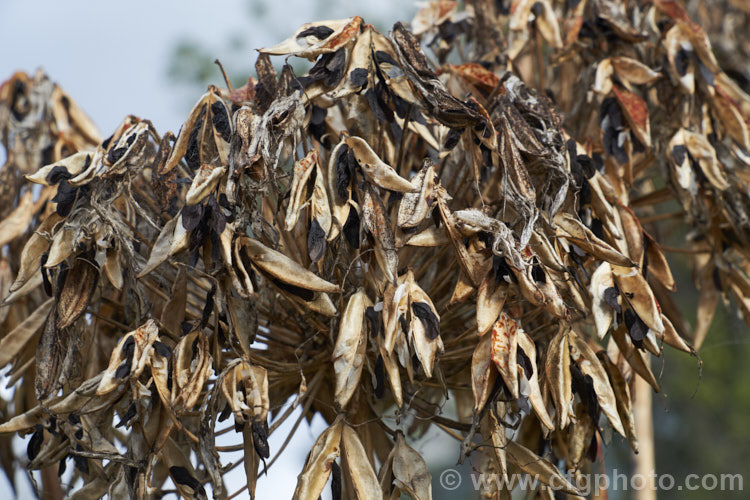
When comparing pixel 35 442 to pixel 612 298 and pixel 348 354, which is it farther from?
pixel 612 298

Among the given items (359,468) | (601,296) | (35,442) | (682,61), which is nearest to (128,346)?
(35,442)

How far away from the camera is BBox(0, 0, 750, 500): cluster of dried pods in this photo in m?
1.50

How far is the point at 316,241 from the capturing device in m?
1.50

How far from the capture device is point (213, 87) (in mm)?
1700

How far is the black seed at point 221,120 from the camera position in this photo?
1.66 meters

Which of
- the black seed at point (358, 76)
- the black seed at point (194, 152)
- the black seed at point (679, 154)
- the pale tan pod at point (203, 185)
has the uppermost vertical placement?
the black seed at point (679, 154)

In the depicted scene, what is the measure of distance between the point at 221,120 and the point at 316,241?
1.19 feet

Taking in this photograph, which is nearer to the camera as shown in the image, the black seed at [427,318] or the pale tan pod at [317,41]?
the black seed at [427,318]

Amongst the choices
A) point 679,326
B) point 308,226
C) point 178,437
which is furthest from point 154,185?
point 679,326

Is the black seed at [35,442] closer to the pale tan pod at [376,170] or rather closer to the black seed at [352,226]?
the black seed at [352,226]

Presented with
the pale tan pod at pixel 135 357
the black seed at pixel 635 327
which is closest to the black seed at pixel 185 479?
the pale tan pod at pixel 135 357

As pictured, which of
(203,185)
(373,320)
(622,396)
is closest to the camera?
(203,185)

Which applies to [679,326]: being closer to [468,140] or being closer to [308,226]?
[468,140]

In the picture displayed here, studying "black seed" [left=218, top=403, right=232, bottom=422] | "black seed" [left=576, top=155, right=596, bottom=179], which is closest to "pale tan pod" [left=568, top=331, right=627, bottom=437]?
"black seed" [left=576, top=155, right=596, bottom=179]
